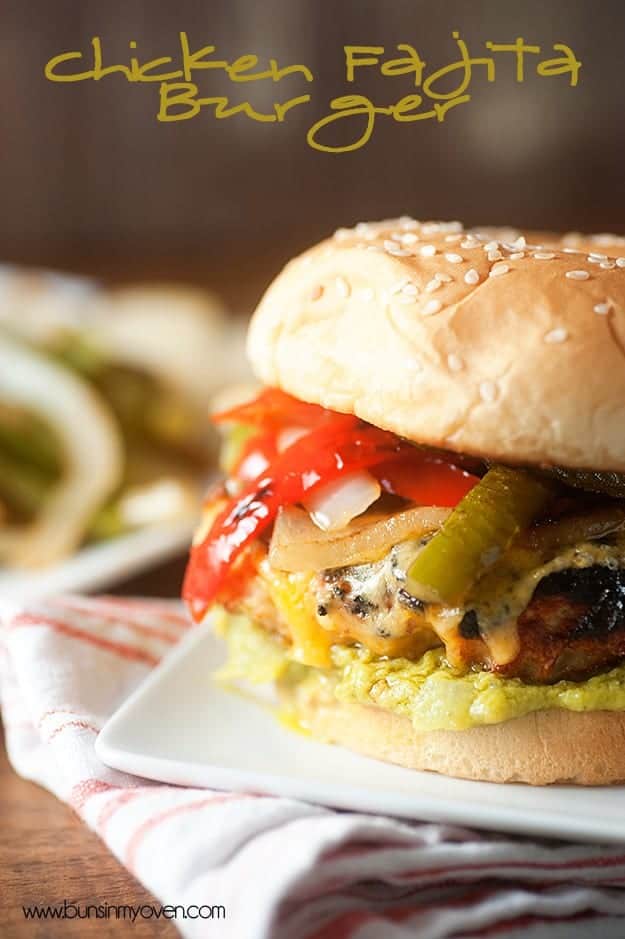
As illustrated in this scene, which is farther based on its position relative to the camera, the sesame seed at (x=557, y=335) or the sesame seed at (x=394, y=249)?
the sesame seed at (x=394, y=249)

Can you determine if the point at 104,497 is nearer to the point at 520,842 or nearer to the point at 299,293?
the point at 299,293

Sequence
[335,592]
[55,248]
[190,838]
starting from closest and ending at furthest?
[190,838] < [335,592] < [55,248]

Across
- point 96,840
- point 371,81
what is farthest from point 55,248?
point 96,840

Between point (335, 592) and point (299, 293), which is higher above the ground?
point (299, 293)

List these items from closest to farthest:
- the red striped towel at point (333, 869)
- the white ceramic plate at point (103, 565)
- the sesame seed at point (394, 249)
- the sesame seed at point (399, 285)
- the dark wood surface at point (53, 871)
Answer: the red striped towel at point (333, 869)
the dark wood surface at point (53, 871)
the sesame seed at point (399, 285)
the sesame seed at point (394, 249)
the white ceramic plate at point (103, 565)

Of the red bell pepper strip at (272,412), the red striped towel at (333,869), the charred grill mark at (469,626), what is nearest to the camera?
the red striped towel at (333,869)

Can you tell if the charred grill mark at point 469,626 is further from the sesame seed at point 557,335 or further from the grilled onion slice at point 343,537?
the sesame seed at point 557,335

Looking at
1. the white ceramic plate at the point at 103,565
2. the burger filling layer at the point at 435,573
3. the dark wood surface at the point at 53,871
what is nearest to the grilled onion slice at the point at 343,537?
the burger filling layer at the point at 435,573
